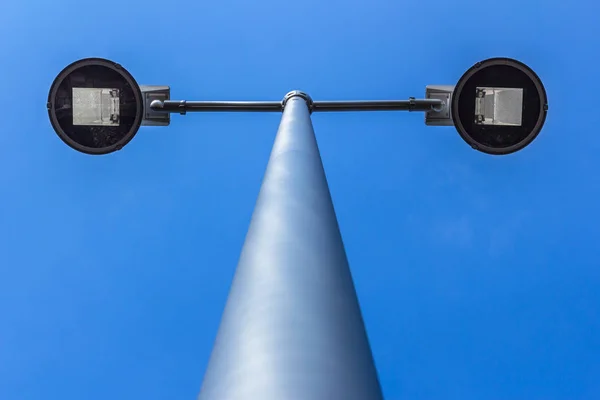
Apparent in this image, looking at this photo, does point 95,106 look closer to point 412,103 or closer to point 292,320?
point 412,103

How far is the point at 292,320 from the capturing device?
2.31 meters

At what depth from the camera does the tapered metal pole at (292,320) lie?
6.72 feet

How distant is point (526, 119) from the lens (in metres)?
10.3

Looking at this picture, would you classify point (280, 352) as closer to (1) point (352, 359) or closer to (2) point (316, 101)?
(1) point (352, 359)

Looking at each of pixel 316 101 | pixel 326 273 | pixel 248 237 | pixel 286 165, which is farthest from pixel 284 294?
pixel 316 101

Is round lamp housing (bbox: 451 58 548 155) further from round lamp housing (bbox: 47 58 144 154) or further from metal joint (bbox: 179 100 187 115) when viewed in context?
round lamp housing (bbox: 47 58 144 154)

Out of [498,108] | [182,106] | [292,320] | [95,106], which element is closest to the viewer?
[292,320]

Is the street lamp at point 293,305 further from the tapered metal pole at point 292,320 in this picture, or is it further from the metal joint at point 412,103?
the metal joint at point 412,103

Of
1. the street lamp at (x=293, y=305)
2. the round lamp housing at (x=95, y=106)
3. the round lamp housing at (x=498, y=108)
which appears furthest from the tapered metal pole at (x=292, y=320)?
the round lamp housing at (x=95, y=106)

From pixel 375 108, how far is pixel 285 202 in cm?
633

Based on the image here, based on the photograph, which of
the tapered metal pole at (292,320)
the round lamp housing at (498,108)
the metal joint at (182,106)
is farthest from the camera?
the round lamp housing at (498,108)

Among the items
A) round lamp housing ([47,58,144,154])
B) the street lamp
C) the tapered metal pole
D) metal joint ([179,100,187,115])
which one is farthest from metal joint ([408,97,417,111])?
the tapered metal pole

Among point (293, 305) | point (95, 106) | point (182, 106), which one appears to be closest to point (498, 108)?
point (182, 106)

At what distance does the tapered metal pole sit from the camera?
6.72 feet
